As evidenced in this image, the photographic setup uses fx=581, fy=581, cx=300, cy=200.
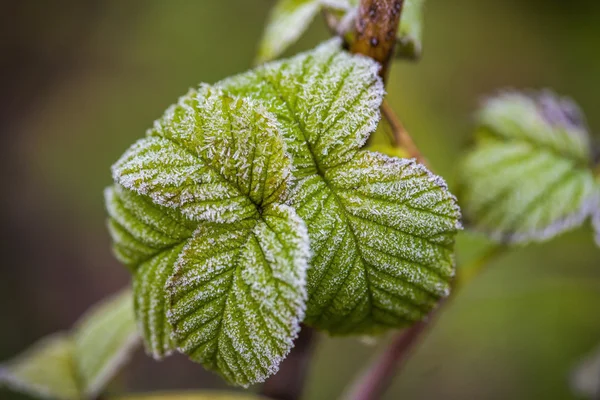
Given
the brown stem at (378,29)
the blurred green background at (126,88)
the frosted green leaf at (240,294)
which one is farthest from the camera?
the blurred green background at (126,88)

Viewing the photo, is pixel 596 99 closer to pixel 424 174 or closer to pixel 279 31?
pixel 279 31

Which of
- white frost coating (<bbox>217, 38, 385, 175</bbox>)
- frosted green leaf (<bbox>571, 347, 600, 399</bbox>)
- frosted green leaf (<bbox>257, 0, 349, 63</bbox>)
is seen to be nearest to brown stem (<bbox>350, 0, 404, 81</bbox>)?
white frost coating (<bbox>217, 38, 385, 175</bbox>)

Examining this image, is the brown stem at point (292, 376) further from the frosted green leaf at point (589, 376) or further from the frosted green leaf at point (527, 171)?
the frosted green leaf at point (589, 376)

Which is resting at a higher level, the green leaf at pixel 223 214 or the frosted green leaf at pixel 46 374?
the green leaf at pixel 223 214

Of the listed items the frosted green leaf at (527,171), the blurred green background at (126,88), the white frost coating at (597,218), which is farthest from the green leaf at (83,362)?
the blurred green background at (126,88)

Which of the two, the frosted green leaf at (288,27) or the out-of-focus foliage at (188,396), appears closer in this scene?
the frosted green leaf at (288,27)

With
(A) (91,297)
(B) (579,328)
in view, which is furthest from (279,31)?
(A) (91,297)
